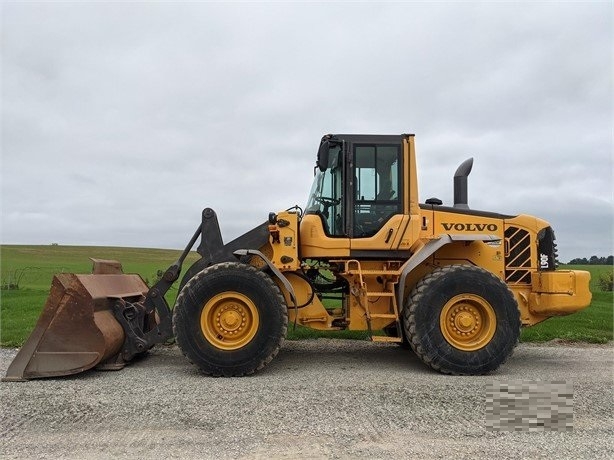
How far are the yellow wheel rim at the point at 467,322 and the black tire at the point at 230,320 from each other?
7.25ft

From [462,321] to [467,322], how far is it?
7cm

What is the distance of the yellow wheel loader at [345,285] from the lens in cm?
695

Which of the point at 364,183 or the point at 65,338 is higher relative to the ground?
the point at 364,183

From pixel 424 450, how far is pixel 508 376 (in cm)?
325

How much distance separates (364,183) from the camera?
25.7 ft

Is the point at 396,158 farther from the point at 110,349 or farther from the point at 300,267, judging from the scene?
the point at 110,349

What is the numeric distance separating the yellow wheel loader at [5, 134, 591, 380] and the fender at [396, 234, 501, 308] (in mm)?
21

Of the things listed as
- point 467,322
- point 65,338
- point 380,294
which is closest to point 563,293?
point 467,322

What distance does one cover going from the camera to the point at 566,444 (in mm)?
4348

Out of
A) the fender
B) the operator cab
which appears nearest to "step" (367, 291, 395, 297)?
the fender

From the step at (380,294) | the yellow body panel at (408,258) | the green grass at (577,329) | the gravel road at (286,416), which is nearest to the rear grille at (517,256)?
the yellow body panel at (408,258)

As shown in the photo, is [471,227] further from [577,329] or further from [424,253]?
[577,329]

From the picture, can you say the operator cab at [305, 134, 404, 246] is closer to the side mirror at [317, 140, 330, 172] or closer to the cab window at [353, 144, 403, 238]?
the cab window at [353, 144, 403, 238]

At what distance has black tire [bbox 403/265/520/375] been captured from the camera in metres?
7.06
